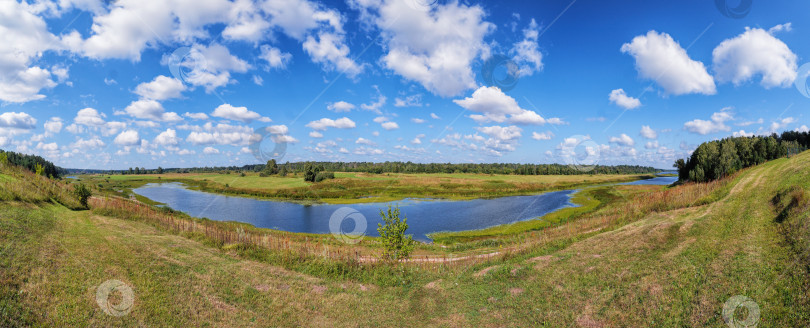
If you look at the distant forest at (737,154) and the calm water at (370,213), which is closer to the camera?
the calm water at (370,213)

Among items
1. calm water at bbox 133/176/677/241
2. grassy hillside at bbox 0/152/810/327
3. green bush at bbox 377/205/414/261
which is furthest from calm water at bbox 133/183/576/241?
grassy hillside at bbox 0/152/810/327

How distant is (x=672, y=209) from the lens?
29.1 metres

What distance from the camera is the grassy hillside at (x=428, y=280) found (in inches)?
376

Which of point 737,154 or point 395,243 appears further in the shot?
point 737,154

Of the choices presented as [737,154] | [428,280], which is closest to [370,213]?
[428,280]

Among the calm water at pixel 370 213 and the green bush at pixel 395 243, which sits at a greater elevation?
the green bush at pixel 395 243

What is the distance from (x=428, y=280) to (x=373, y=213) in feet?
157

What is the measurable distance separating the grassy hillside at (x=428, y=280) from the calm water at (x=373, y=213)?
25.9 metres

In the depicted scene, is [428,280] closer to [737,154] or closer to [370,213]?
[370,213]

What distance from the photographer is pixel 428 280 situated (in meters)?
16.6

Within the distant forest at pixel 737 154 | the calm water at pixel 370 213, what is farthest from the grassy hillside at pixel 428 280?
the distant forest at pixel 737 154

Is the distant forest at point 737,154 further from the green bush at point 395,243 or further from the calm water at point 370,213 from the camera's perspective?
the green bush at point 395,243

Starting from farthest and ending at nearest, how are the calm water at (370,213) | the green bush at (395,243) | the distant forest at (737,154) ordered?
1. the distant forest at (737,154)
2. the calm water at (370,213)
3. the green bush at (395,243)

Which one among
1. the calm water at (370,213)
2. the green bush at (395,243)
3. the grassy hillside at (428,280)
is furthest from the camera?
the calm water at (370,213)
